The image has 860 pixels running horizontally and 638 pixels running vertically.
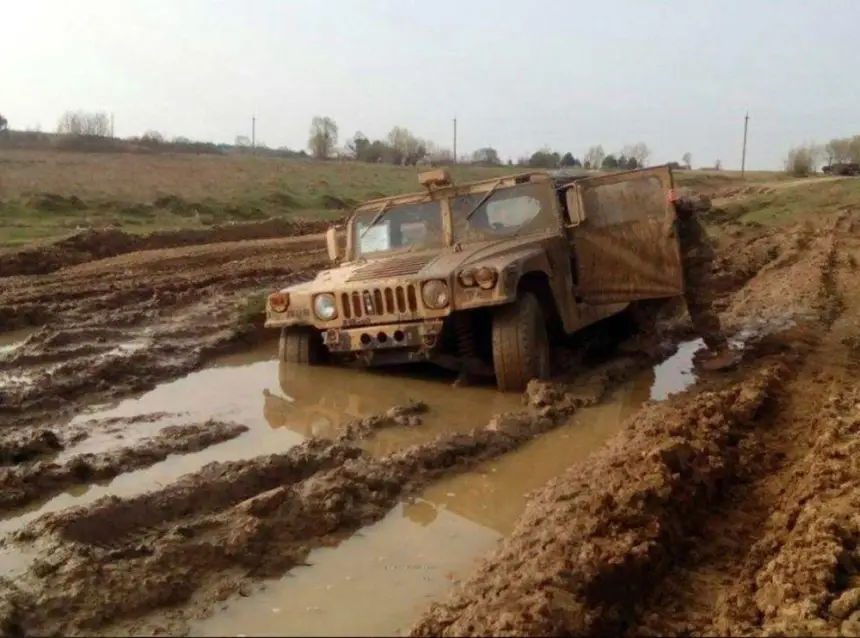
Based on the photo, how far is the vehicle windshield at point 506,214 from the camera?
291 inches

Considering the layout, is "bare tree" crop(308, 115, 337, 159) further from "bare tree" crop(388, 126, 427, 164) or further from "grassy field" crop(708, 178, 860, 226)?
"grassy field" crop(708, 178, 860, 226)

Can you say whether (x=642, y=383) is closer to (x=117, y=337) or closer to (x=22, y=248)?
(x=117, y=337)

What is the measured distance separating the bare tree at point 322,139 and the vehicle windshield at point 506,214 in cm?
6660

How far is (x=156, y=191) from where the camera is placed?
25906 mm

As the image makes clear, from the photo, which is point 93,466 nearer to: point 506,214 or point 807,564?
point 807,564

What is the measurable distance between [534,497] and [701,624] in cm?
135

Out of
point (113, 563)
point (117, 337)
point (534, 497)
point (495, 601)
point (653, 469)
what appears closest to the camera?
point (495, 601)

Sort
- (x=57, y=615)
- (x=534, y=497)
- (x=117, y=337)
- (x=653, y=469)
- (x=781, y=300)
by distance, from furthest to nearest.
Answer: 1. (x=781, y=300)
2. (x=117, y=337)
3. (x=534, y=497)
4. (x=653, y=469)
5. (x=57, y=615)

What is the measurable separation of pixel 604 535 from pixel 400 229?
4.69 m

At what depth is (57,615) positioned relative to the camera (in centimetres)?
313

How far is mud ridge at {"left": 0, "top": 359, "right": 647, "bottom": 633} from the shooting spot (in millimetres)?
3193

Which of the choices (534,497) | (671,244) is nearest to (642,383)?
(671,244)

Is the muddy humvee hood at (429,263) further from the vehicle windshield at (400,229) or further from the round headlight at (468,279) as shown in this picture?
the vehicle windshield at (400,229)

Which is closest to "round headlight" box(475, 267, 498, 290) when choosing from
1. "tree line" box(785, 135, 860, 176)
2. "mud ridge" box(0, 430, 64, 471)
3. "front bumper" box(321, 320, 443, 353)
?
"front bumper" box(321, 320, 443, 353)
